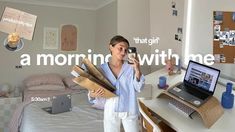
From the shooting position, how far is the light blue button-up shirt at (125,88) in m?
1.73

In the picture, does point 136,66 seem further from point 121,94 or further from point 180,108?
point 180,108

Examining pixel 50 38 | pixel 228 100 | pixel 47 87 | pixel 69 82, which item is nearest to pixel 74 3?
pixel 50 38

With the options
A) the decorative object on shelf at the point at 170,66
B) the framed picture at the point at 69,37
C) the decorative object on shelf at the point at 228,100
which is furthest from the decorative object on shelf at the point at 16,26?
the decorative object on shelf at the point at 228,100

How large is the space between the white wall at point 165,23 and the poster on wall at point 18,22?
1.82m

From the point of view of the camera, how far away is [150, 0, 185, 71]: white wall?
9.14 feet

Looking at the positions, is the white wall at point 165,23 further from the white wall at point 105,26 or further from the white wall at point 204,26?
the white wall at point 105,26

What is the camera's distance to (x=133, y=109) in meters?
1.75

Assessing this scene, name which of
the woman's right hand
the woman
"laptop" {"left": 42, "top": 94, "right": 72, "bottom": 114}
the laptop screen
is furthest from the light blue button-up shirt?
"laptop" {"left": 42, "top": 94, "right": 72, "bottom": 114}

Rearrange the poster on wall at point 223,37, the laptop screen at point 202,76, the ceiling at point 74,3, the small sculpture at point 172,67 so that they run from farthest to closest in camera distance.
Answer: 1. the ceiling at point 74,3
2. the small sculpture at point 172,67
3. the poster on wall at point 223,37
4. the laptop screen at point 202,76

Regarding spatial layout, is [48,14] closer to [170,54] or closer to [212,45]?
[170,54]

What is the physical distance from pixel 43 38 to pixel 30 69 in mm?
526

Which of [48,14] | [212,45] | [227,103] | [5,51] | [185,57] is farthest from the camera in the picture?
[48,14]

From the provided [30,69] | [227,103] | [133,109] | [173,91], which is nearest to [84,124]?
[133,109]

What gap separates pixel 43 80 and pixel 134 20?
62.2 inches
